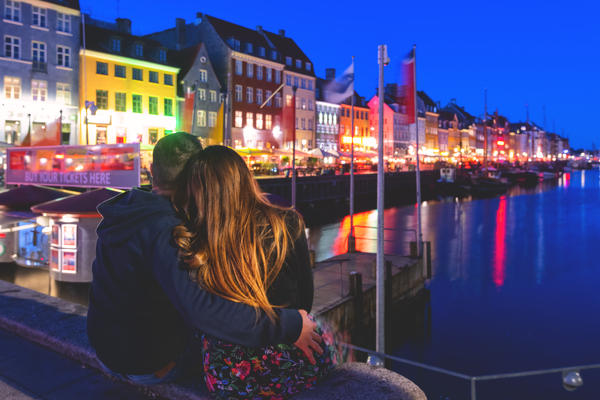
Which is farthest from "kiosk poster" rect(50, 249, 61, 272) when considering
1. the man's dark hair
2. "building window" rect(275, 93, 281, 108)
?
"building window" rect(275, 93, 281, 108)

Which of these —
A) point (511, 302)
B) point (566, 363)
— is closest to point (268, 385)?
point (566, 363)

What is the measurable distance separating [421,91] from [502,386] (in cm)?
10172

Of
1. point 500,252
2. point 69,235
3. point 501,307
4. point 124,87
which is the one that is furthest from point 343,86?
point 124,87

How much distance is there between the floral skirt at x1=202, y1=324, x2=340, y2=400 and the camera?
2.25 m

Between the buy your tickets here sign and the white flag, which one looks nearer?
the buy your tickets here sign

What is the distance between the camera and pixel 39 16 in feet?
129

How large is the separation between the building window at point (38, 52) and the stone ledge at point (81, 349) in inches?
1545

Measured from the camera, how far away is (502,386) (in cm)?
1149

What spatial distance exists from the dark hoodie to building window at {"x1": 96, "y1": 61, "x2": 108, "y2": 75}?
44.1 meters

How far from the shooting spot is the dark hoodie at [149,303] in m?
2.07

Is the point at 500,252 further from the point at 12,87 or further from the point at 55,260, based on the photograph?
the point at 12,87

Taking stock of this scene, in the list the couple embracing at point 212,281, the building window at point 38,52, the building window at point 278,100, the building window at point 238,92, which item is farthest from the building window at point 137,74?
the couple embracing at point 212,281

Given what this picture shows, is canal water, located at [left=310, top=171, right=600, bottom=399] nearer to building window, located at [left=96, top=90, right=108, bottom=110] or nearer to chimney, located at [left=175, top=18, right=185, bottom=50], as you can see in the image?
building window, located at [left=96, top=90, right=108, bottom=110]

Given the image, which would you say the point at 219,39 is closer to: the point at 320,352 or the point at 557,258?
the point at 557,258
